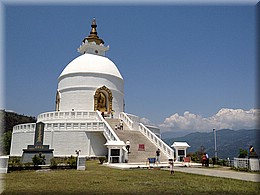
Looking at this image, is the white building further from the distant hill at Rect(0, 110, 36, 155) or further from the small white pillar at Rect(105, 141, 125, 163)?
the distant hill at Rect(0, 110, 36, 155)

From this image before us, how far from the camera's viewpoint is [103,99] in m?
29.4

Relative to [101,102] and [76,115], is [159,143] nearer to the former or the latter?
[76,115]

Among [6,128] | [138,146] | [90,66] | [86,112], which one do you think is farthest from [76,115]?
[6,128]

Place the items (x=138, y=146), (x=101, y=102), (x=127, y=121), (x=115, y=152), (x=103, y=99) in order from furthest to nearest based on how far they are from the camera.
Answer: (x=103, y=99)
(x=101, y=102)
(x=127, y=121)
(x=138, y=146)
(x=115, y=152)

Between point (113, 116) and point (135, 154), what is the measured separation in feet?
34.2

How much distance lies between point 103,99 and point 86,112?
4971 millimetres

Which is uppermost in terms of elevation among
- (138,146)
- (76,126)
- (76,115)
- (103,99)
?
(103,99)

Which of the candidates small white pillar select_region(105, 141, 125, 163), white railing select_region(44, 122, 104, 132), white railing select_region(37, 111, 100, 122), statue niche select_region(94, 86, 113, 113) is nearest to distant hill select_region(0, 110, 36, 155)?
white railing select_region(44, 122, 104, 132)

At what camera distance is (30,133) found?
23109 millimetres

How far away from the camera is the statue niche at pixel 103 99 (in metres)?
28.7

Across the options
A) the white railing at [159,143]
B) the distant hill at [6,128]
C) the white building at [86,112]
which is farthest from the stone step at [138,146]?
the distant hill at [6,128]

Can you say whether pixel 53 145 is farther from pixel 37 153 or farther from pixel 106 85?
pixel 106 85

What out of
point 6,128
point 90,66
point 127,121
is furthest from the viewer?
point 90,66

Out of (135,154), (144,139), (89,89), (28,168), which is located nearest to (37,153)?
(28,168)
